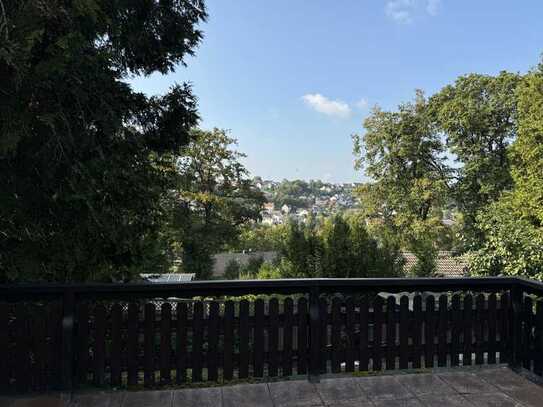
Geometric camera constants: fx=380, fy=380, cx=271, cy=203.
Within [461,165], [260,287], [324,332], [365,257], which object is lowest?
[365,257]

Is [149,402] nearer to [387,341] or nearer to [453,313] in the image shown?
[387,341]

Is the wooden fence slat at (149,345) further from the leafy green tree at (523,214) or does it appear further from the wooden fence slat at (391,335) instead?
the leafy green tree at (523,214)

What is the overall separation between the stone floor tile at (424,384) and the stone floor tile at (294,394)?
72 cm

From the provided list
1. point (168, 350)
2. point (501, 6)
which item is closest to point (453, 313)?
point (168, 350)

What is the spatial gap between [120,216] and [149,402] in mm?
1415

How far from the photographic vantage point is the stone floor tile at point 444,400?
2563 millimetres

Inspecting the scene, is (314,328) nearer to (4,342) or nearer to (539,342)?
(539,342)

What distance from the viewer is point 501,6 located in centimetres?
955

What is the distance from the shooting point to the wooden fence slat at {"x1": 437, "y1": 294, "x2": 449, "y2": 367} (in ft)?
10.1

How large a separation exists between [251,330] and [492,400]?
5.70ft

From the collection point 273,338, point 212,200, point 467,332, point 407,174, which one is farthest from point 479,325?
point 407,174

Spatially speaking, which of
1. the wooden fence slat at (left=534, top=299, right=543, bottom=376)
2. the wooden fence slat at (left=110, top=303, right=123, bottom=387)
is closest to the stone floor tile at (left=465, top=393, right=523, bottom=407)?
the wooden fence slat at (left=534, top=299, right=543, bottom=376)

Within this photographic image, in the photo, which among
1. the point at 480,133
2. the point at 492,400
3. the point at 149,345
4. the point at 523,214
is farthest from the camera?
the point at 480,133

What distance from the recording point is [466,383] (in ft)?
9.48
